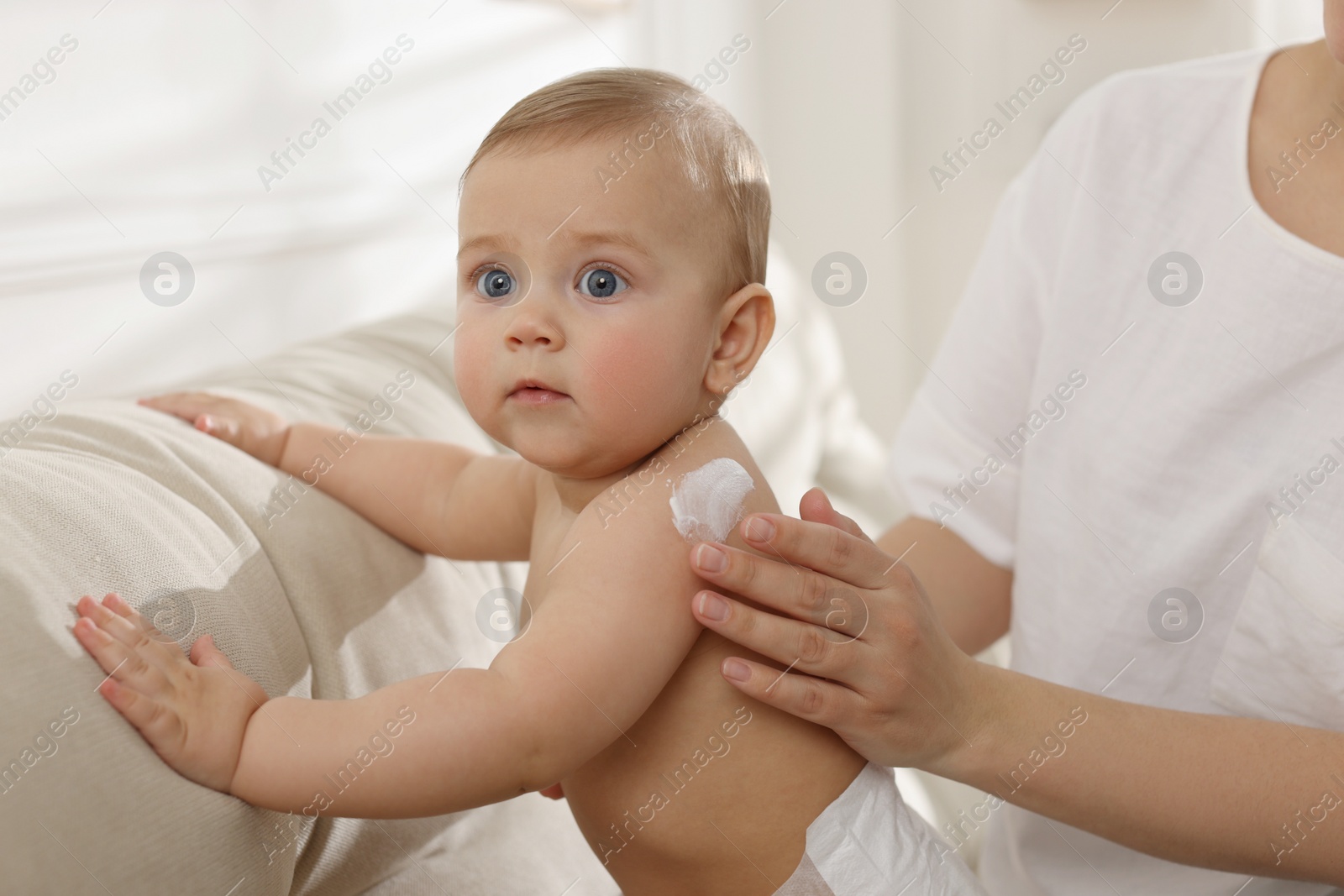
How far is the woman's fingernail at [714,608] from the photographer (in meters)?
0.68

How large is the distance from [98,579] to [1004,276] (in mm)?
917

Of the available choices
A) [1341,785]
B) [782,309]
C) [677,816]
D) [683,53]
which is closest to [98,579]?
[677,816]

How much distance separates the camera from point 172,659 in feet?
2.06

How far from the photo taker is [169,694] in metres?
0.61

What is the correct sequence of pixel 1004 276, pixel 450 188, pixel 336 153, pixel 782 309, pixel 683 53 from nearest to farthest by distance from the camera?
pixel 1004 276 < pixel 336 153 < pixel 450 188 < pixel 782 309 < pixel 683 53

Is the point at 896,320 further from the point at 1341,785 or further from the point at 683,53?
the point at 1341,785

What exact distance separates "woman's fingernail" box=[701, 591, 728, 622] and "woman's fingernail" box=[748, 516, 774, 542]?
0.05 metres

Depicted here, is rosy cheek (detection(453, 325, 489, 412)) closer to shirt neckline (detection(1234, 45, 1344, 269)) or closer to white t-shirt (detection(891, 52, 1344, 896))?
white t-shirt (detection(891, 52, 1344, 896))

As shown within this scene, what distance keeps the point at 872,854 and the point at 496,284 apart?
497 mm

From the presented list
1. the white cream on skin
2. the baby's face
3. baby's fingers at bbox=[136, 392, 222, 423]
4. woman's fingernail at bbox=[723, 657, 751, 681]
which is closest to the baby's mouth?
the baby's face

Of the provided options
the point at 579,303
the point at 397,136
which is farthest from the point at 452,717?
the point at 397,136

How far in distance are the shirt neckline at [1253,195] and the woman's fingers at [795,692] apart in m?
0.57

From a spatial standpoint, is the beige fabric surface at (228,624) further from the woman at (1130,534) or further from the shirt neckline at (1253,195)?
the shirt neckline at (1253,195)

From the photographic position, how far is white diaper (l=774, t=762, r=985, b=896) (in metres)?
0.76
